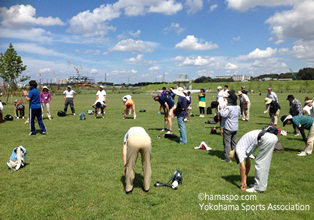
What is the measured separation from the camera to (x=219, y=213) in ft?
15.1

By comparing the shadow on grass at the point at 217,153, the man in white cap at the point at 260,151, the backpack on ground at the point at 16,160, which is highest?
the man in white cap at the point at 260,151

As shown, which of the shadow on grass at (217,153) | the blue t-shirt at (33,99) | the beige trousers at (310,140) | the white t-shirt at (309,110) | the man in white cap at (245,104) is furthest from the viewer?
the man in white cap at (245,104)

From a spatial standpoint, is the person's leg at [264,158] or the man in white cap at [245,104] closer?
the person's leg at [264,158]

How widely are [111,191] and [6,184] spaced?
9.12 ft

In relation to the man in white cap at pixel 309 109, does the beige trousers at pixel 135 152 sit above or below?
below

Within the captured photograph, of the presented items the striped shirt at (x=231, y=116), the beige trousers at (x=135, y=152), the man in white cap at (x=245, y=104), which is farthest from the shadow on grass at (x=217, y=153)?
the man in white cap at (x=245, y=104)

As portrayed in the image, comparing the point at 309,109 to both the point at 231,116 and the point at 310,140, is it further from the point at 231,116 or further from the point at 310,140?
the point at 231,116

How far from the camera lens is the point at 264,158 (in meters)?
5.25

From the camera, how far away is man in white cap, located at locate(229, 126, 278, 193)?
5.21 meters

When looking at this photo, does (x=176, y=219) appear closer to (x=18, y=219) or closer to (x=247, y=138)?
(x=247, y=138)

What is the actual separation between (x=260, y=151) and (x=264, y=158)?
173mm

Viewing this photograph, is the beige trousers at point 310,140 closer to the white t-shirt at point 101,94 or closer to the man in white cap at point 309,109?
the man in white cap at point 309,109

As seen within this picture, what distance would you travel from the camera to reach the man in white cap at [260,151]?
5.21 meters

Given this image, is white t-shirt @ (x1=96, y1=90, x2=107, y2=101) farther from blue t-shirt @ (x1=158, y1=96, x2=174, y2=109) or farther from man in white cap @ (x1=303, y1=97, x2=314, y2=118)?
man in white cap @ (x1=303, y1=97, x2=314, y2=118)
